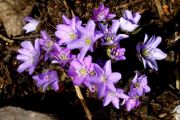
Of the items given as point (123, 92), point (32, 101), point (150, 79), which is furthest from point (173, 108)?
point (32, 101)

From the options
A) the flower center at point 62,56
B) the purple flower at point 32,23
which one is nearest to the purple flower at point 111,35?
the flower center at point 62,56

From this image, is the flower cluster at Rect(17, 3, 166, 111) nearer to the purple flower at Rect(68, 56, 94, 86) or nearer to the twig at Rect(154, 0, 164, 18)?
the purple flower at Rect(68, 56, 94, 86)

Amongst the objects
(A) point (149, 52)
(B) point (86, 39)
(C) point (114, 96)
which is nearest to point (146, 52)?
(A) point (149, 52)

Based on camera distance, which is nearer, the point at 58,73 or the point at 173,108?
the point at 58,73

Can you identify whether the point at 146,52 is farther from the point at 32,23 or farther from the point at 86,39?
the point at 32,23

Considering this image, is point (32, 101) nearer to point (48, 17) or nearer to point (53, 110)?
point (53, 110)

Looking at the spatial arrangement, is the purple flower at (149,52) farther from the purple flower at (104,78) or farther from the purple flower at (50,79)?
the purple flower at (50,79)

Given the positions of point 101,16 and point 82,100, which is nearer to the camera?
point 101,16
